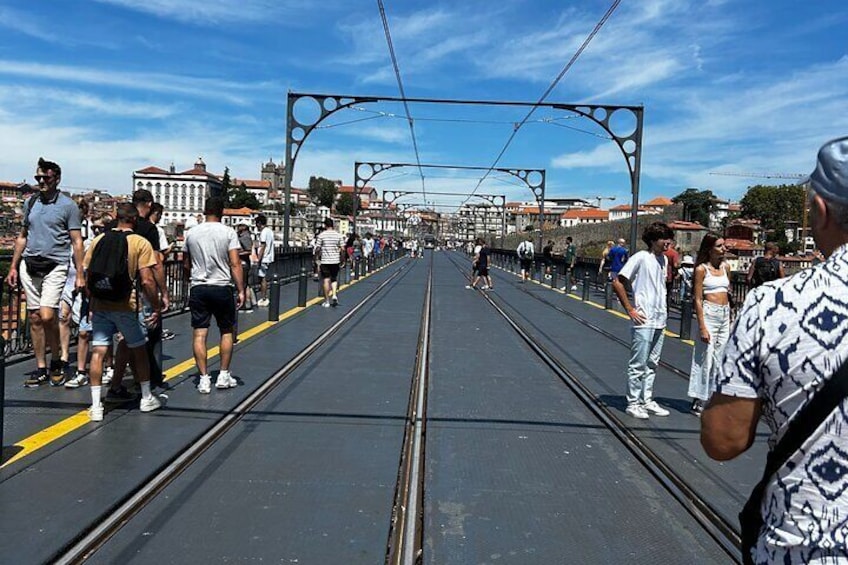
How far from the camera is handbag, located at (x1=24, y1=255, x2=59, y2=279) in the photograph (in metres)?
6.66

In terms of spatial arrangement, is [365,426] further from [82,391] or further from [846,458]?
[846,458]

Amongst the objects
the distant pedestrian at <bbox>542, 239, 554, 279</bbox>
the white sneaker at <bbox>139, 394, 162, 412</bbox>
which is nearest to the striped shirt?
the white sneaker at <bbox>139, 394, 162, 412</bbox>

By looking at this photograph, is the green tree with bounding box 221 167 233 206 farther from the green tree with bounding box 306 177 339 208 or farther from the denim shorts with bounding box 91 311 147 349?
the denim shorts with bounding box 91 311 147 349

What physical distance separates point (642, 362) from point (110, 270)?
4511mm

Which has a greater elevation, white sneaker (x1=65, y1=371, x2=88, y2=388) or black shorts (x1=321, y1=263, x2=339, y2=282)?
black shorts (x1=321, y1=263, x2=339, y2=282)

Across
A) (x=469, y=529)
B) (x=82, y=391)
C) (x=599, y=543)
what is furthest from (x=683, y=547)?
(x=82, y=391)

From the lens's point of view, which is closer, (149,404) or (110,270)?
(110,270)

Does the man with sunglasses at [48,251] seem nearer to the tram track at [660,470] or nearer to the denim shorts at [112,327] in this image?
the denim shorts at [112,327]

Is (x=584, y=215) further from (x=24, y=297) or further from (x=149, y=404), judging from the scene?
(x=149, y=404)

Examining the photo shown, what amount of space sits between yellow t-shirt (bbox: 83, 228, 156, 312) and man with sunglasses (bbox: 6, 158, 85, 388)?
962 millimetres

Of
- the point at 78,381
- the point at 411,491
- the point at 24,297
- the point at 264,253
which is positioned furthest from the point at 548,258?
the point at 411,491

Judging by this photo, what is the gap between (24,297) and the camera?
894 centimetres

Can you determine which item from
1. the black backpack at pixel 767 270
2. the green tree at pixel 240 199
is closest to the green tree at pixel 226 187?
the green tree at pixel 240 199

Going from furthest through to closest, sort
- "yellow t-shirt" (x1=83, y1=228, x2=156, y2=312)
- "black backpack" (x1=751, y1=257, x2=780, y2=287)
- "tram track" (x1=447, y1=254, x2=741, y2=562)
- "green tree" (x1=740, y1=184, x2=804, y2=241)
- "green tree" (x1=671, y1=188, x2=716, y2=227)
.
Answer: "green tree" (x1=671, y1=188, x2=716, y2=227) → "green tree" (x1=740, y1=184, x2=804, y2=241) → "black backpack" (x1=751, y1=257, x2=780, y2=287) → "yellow t-shirt" (x1=83, y1=228, x2=156, y2=312) → "tram track" (x1=447, y1=254, x2=741, y2=562)
